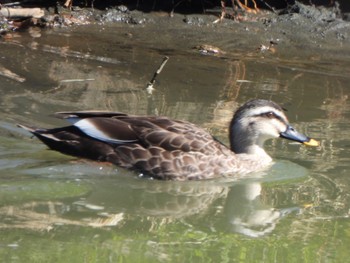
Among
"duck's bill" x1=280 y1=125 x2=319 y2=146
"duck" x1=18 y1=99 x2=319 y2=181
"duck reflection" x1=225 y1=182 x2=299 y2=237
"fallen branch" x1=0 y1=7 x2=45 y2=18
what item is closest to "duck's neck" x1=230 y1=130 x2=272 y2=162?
"duck" x1=18 y1=99 x2=319 y2=181

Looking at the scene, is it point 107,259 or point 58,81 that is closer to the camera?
point 107,259

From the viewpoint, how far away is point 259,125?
8727mm

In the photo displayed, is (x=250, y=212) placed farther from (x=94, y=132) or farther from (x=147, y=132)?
(x=94, y=132)

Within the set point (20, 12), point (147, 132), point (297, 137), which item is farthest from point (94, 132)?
point (20, 12)

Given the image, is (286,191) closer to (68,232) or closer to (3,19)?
(68,232)

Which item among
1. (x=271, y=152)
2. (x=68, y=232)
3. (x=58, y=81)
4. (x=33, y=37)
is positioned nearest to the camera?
(x=68, y=232)

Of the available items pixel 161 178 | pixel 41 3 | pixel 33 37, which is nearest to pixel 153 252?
pixel 161 178

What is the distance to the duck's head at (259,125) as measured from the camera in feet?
28.5

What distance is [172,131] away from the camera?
8.36m

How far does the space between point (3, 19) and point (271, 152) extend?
235 inches

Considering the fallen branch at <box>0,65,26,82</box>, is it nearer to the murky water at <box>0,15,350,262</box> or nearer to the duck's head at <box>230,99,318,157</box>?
the murky water at <box>0,15,350,262</box>

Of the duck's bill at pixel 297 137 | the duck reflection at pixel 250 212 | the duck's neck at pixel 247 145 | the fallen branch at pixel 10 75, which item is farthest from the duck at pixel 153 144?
the fallen branch at pixel 10 75

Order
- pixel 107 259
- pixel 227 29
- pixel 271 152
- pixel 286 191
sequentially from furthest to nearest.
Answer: pixel 227 29 < pixel 271 152 < pixel 286 191 < pixel 107 259

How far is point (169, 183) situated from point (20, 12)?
6.32 meters
